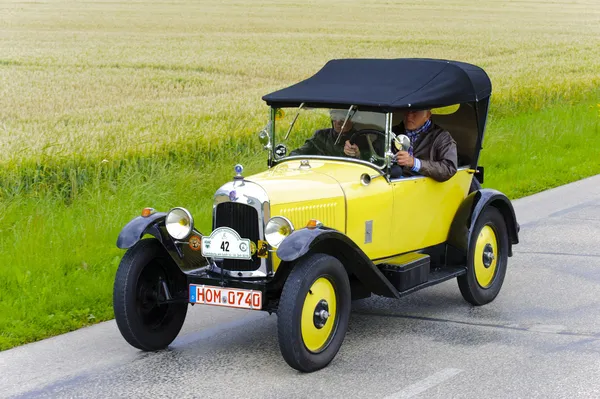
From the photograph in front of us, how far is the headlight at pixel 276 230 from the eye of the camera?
5918 mm

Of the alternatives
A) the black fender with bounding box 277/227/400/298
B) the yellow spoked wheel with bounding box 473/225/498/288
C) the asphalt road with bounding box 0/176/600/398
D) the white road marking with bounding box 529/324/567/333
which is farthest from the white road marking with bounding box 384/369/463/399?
the yellow spoked wheel with bounding box 473/225/498/288

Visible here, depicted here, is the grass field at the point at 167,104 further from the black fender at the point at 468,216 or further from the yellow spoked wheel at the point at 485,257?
the yellow spoked wheel at the point at 485,257

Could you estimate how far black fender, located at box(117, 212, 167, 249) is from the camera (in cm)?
618

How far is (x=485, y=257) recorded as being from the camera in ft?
25.0

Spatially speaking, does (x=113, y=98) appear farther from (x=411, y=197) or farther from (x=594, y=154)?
(x=411, y=197)

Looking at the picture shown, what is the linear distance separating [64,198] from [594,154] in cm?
893

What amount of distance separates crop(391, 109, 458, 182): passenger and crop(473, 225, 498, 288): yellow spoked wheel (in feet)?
2.30

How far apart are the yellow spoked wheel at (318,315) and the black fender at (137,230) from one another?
44.0 inches

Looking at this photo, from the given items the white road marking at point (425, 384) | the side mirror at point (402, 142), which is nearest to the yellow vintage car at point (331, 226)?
the side mirror at point (402, 142)

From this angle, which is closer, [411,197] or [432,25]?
[411,197]

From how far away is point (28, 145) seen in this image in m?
11.4

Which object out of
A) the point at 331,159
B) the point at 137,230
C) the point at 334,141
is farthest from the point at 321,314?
the point at 334,141

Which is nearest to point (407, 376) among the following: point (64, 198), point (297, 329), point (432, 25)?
point (297, 329)

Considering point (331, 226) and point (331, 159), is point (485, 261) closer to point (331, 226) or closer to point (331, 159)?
point (331, 159)
